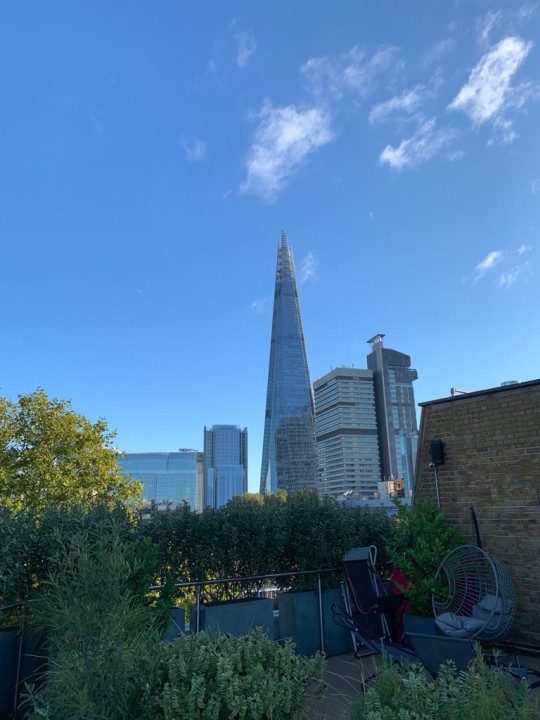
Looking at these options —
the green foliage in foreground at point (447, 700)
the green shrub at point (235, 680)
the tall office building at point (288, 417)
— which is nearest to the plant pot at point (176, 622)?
the green shrub at point (235, 680)

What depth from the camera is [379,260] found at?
48.5ft

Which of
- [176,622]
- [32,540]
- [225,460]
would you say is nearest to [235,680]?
[32,540]

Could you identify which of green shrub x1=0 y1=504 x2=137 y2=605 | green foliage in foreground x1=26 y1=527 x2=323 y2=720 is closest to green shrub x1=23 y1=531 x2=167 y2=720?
→ green foliage in foreground x1=26 y1=527 x2=323 y2=720

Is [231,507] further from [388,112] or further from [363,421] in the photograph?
[363,421]

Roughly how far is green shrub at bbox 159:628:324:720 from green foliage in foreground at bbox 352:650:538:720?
329 millimetres

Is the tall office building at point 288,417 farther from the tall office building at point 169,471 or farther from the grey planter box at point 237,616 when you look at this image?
the grey planter box at point 237,616

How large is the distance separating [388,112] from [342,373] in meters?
95.9

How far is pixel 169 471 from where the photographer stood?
152250mm

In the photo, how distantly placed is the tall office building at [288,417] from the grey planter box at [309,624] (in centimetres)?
8585

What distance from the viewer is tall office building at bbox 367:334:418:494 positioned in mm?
106312

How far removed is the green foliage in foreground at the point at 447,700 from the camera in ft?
5.04

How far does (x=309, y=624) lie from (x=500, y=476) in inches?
107

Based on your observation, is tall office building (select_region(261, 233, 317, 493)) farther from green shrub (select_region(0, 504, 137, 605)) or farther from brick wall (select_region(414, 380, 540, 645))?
green shrub (select_region(0, 504, 137, 605))

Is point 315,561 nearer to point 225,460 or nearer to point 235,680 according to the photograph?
point 235,680
